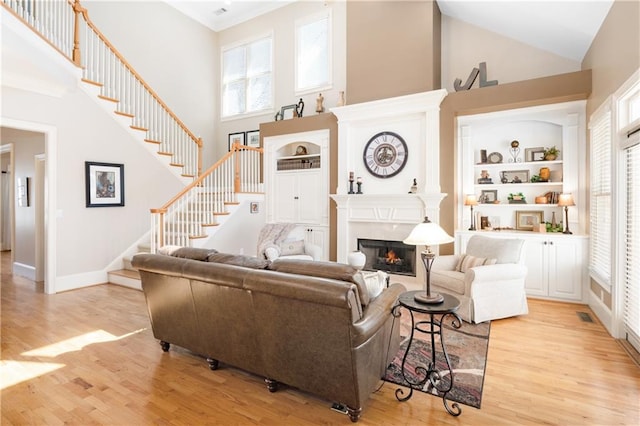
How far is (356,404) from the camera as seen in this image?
204cm

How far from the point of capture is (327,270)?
2.19m

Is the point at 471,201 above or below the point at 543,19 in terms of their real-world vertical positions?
below

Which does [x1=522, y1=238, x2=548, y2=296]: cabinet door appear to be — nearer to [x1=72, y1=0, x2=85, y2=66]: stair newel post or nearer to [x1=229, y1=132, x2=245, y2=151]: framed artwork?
[x1=229, y1=132, x2=245, y2=151]: framed artwork

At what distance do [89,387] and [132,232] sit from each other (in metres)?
4.25

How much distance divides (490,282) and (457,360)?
50.9 inches

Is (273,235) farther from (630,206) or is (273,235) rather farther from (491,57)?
(491,57)

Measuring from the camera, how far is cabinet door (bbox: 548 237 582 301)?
4434 millimetres

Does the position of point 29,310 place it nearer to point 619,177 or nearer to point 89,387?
point 89,387

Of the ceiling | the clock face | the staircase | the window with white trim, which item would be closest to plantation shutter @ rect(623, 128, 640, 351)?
the window with white trim

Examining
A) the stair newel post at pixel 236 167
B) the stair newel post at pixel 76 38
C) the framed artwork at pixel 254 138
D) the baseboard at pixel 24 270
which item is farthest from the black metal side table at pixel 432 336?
the baseboard at pixel 24 270

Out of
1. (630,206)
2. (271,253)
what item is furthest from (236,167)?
(630,206)

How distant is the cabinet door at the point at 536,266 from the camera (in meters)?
4.64

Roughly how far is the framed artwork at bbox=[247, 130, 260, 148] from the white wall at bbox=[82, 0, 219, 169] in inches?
35.1

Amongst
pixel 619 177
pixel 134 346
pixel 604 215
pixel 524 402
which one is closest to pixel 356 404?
pixel 524 402
